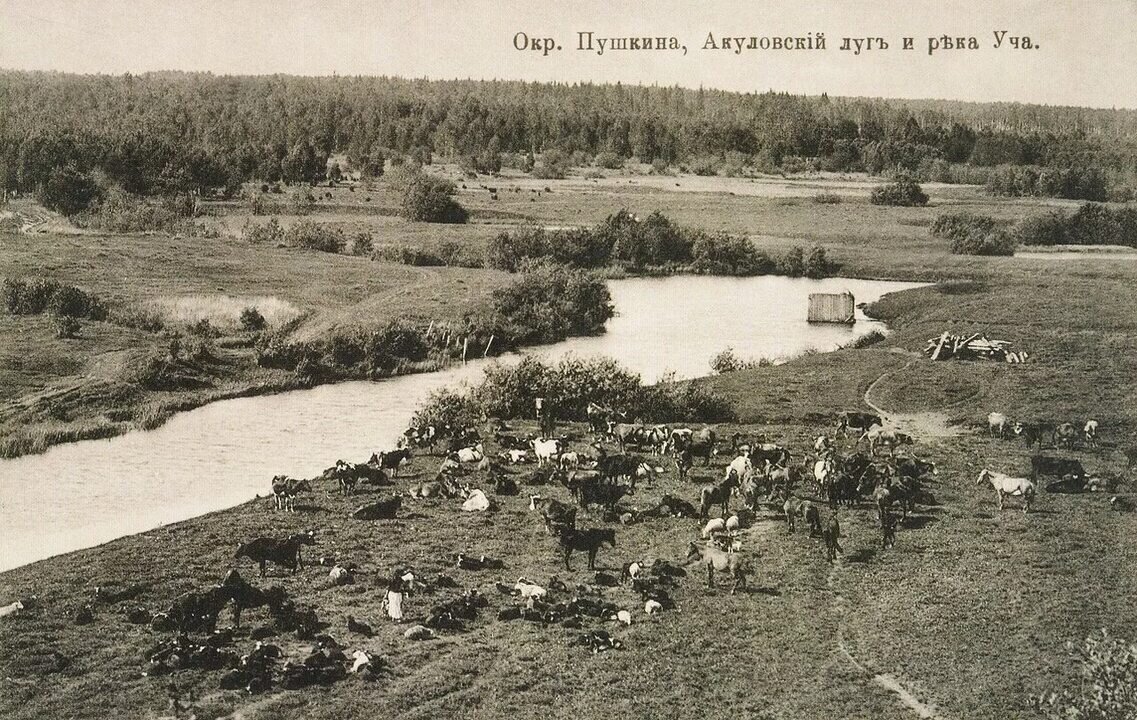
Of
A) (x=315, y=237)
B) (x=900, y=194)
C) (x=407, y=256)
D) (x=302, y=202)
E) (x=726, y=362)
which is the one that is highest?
(x=302, y=202)

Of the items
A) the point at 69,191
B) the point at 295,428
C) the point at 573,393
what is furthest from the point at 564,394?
the point at 69,191

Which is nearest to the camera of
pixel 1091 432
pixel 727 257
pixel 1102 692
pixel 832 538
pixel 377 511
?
pixel 1102 692

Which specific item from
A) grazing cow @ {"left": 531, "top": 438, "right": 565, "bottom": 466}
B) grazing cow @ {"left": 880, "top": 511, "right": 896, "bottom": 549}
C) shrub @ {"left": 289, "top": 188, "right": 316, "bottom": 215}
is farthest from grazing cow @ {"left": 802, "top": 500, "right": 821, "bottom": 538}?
shrub @ {"left": 289, "top": 188, "right": 316, "bottom": 215}

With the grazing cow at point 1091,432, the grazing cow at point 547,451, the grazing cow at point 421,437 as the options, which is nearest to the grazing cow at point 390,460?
the grazing cow at point 421,437

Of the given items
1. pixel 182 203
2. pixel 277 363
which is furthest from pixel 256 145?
pixel 277 363

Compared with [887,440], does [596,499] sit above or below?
below

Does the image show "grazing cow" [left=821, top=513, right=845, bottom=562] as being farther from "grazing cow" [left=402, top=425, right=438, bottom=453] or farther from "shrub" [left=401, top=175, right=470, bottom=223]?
"shrub" [left=401, top=175, right=470, bottom=223]

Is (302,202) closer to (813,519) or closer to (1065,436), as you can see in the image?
(813,519)
